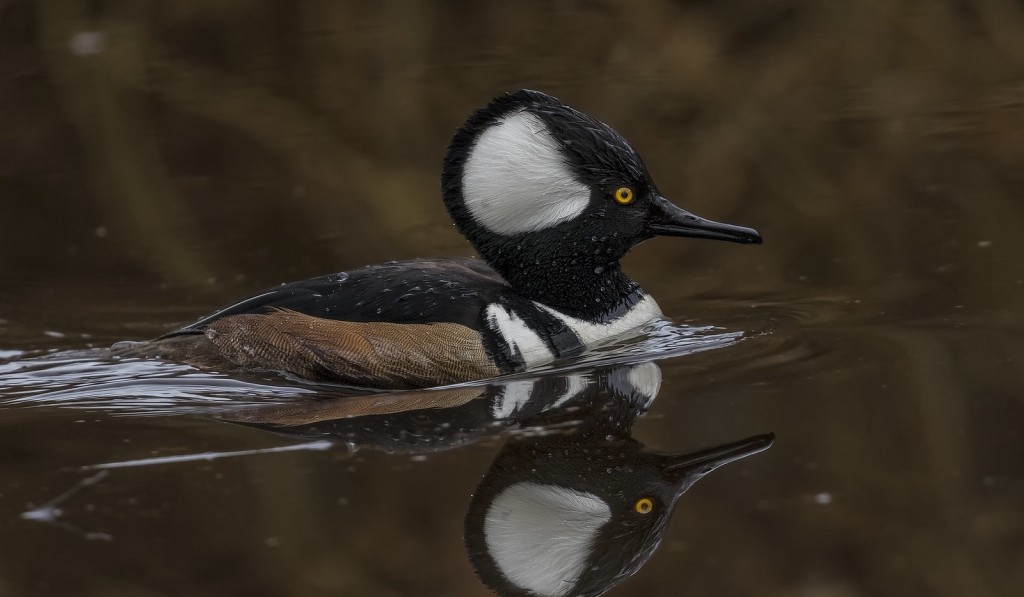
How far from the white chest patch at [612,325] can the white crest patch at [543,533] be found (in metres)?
1.96

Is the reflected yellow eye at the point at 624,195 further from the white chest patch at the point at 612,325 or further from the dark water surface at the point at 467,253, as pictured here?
the dark water surface at the point at 467,253

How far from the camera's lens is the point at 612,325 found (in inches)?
289

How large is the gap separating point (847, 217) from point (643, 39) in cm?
482

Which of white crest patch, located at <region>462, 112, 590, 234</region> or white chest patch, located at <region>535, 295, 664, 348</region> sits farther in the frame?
white chest patch, located at <region>535, 295, 664, 348</region>

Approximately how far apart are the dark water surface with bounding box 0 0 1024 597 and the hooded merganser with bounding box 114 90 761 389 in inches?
7.9

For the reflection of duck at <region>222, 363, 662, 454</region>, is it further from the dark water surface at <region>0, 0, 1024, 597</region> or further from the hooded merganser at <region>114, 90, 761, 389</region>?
the hooded merganser at <region>114, 90, 761, 389</region>

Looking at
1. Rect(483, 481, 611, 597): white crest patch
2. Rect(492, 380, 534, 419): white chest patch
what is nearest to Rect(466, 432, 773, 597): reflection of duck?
Rect(483, 481, 611, 597): white crest patch

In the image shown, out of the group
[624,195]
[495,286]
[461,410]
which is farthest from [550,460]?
[624,195]

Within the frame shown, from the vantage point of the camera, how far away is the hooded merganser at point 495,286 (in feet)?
22.4

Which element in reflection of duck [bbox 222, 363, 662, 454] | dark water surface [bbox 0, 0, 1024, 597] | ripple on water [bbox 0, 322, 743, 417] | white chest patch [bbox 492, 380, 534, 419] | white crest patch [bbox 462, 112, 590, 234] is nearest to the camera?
dark water surface [bbox 0, 0, 1024, 597]

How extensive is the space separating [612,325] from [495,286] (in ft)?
2.21

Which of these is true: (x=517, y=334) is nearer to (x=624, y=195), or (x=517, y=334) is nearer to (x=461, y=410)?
(x=461, y=410)

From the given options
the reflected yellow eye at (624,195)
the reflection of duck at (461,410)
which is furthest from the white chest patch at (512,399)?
the reflected yellow eye at (624,195)

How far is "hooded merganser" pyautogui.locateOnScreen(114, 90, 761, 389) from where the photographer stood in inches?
269
